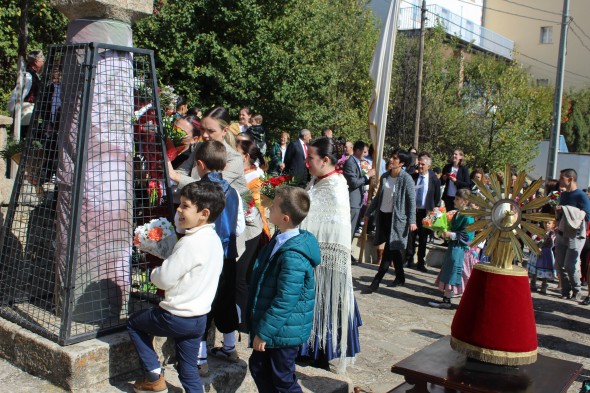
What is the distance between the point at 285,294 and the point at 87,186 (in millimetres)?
1529

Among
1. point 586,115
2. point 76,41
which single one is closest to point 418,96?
point 76,41

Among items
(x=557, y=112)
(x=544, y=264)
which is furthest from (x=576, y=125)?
(x=544, y=264)

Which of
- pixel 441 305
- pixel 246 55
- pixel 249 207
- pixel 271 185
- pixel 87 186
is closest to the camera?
pixel 87 186

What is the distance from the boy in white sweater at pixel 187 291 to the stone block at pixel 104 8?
1398 mm

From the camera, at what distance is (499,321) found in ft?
12.5

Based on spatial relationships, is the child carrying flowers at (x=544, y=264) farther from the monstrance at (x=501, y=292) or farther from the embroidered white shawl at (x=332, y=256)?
the monstrance at (x=501, y=292)

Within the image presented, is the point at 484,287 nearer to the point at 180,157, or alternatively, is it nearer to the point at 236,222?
the point at 236,222

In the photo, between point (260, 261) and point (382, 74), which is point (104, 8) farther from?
point (382, 74)

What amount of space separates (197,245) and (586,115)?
40.8 meters

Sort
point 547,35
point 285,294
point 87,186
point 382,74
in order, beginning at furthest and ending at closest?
1. point 547,35
2. point 382,74
3. point 87,186
4. point 285,294

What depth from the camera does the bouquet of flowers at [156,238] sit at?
12.7 ft

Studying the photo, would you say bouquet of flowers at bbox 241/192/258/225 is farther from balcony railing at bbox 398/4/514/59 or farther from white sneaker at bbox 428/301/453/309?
balcony railing at bbox 398/4/514/59

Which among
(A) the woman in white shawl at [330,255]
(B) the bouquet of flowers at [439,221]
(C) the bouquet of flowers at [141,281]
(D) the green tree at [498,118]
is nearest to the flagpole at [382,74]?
(B) the bouquet of flowers at [439,221]

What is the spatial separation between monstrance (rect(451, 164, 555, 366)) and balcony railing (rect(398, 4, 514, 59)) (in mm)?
23806
